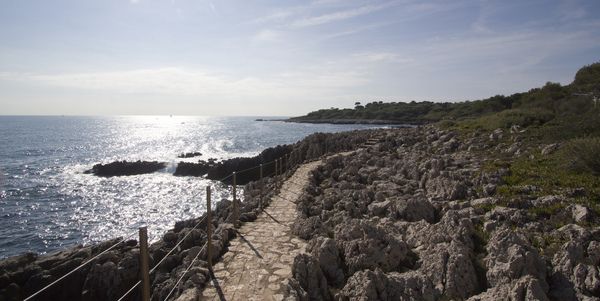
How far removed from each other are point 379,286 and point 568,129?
1575 centimetres

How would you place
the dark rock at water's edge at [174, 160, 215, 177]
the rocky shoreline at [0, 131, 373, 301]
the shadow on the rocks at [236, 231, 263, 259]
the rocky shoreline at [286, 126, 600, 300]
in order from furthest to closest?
the dark rock at water's edge at [174, 160, 215, 177]
the shadow on the rocks at [236, 231, 263, 259]
the rocky shoreline at [0, 131, 373, 301]
the rocky shoreline at [286, 126, 600, 300]

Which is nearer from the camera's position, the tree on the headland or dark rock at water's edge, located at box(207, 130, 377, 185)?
the tree on the headland

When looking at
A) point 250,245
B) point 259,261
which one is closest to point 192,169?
point 250,245

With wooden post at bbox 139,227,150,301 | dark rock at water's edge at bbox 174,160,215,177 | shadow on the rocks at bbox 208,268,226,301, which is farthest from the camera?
dark rock at water's edge at bbox 174,160,215,177

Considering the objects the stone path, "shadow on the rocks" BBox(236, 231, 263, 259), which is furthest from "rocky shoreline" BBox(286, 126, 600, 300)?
"shadow on the rocks" BBox(236, 231, 263, 259)

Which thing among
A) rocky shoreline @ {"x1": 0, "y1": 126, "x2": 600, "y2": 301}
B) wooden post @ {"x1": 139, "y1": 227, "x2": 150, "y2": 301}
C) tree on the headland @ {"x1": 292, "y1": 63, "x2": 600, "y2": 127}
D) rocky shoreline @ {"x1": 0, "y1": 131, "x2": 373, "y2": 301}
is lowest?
rocky shoreline @ {"x1": 0, "y1": 131, "x2": 373, "y2": 301}

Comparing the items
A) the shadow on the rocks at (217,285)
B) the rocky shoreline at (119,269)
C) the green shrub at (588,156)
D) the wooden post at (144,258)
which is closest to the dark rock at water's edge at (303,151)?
the rocky shoreline at (119,269)

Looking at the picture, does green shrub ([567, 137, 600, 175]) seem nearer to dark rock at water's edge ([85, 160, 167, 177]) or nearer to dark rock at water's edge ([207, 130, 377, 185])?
dark rock at water's edge ([207, 130, 377, 185])

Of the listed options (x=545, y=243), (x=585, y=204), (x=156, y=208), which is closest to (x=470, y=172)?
(x=585, y=204)

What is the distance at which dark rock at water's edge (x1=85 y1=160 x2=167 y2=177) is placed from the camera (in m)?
45.7

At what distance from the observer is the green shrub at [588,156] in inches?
446

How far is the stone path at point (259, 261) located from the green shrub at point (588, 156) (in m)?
8.89

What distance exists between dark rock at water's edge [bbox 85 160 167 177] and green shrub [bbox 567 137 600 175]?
4468 centimetres

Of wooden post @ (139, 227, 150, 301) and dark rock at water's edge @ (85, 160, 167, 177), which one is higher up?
wooden post @ (139, 227, 150, 301)
